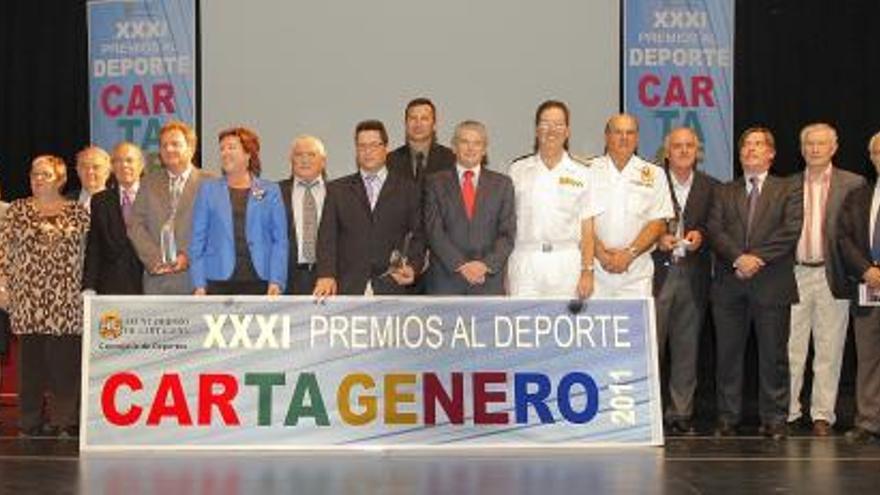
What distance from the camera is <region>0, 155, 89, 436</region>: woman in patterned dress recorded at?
23.8 ft

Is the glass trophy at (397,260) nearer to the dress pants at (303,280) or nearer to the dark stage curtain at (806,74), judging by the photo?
the dress pants at (303,280)

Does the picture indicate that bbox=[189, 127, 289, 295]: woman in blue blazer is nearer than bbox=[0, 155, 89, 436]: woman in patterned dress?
Yes

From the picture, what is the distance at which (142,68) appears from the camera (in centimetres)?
977

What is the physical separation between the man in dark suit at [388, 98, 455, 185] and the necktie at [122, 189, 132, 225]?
4.31 ft

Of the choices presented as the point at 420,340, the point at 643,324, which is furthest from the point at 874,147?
the point at 420,340

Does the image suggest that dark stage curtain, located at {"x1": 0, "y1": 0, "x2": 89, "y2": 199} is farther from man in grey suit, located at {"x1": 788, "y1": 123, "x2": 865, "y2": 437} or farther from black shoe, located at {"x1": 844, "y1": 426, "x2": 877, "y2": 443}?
black shoe, located at {"x1": 844, "y1": 426, "x2": 877, "y2": 443}

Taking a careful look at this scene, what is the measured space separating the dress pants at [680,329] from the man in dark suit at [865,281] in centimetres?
79

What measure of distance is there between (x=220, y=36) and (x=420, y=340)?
12.8 ft

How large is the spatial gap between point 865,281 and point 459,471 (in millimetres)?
2442

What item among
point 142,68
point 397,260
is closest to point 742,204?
point 397,260

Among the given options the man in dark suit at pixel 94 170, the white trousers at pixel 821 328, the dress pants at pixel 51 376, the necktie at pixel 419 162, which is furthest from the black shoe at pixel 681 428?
the man in dark suit at pixel 94 170

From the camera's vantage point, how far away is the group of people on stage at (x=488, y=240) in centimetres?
686

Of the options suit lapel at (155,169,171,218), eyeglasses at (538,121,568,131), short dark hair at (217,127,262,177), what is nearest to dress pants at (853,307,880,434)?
eyeglasses at (538,121,568,131)

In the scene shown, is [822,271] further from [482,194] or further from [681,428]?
[482,194]
